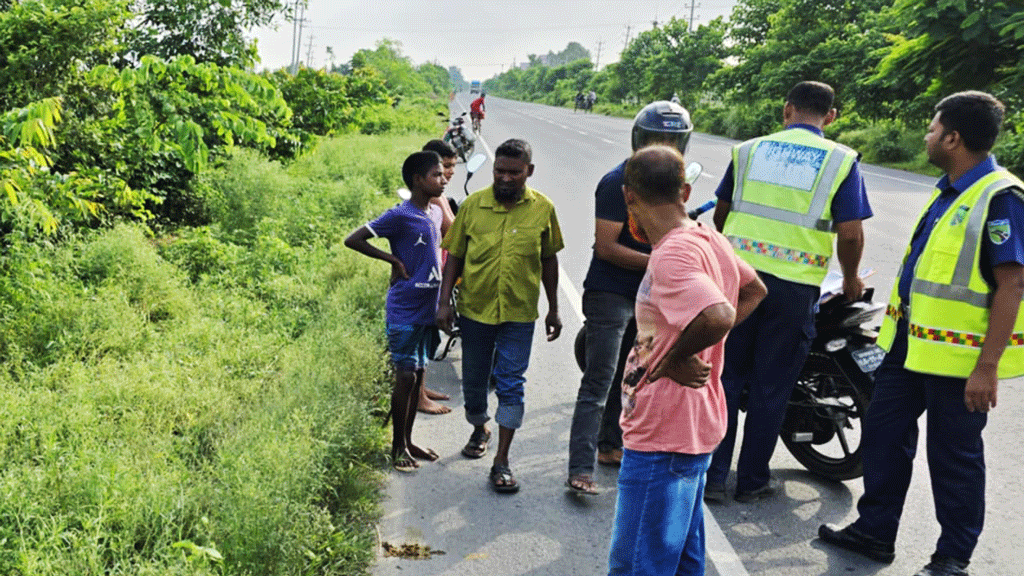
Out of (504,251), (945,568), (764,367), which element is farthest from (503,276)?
(945,568)

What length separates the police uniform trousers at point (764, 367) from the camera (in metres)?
4.15

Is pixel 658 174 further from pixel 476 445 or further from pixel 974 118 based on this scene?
pixel 476 445

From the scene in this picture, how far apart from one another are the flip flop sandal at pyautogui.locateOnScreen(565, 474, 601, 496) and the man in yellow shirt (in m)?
0.28

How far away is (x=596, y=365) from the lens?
170 inches

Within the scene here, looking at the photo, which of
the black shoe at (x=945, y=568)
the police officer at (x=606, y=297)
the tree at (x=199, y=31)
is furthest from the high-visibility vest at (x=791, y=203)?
the tree at (x=199, y=31)

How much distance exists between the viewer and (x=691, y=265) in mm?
2586

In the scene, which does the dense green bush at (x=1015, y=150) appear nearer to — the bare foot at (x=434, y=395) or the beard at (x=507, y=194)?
the bare foot at (x=434, y=395)

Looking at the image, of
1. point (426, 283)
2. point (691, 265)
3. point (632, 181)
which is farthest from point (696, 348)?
point (426, 283)

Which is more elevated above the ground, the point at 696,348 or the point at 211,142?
the point at 696,348

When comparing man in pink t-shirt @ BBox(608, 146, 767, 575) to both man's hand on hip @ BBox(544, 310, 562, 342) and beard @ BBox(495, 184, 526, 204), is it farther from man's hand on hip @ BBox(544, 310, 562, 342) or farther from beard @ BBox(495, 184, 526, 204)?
man's hand on hip @ BBox(544, 310, 562, 342)

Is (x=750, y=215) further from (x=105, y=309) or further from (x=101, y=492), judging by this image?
(x=105, y=309)

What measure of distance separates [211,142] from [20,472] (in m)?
9.51

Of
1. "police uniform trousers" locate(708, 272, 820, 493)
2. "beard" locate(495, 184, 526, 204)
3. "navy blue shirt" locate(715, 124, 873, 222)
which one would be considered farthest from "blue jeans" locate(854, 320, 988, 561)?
"beard" locate(495, 184, 526, 204)

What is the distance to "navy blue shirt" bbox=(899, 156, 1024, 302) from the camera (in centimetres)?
334
